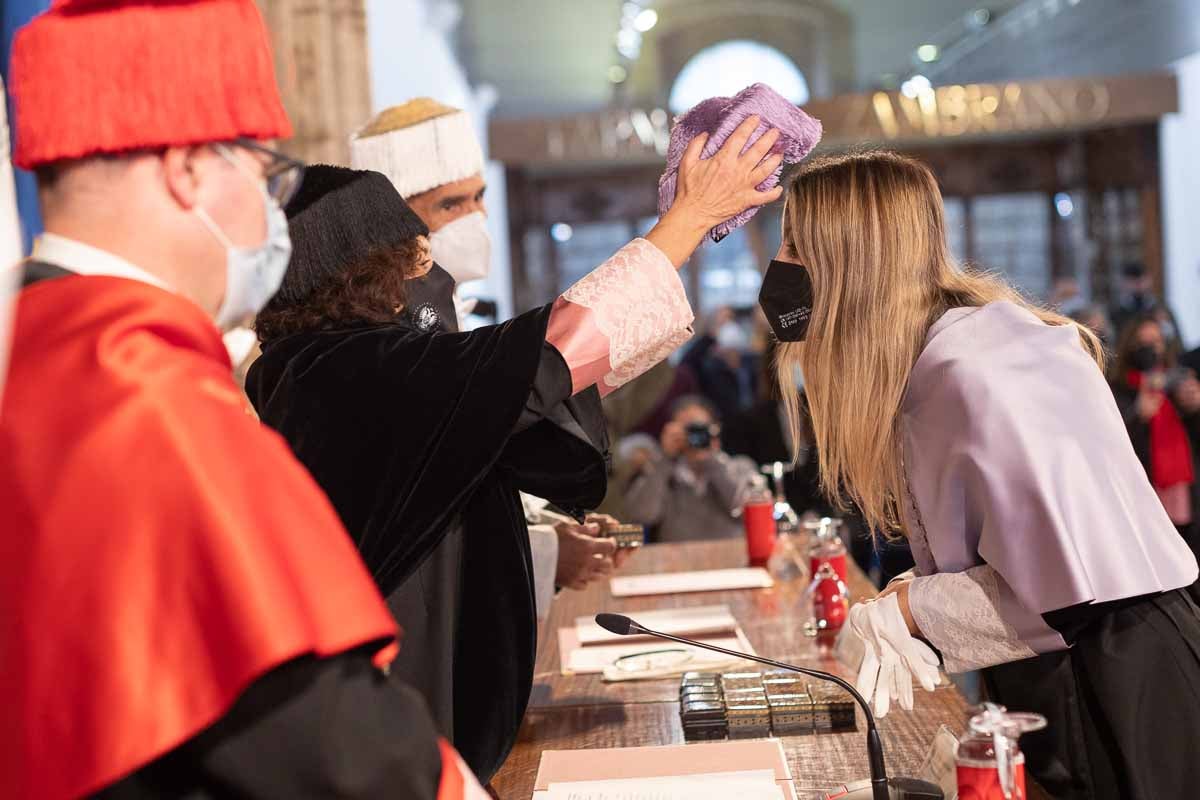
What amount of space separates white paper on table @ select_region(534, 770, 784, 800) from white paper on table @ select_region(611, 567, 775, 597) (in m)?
1.38

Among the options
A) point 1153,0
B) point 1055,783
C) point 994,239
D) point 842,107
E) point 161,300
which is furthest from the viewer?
point 994,239

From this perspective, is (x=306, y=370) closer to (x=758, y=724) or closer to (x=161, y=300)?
(x=161, y=300)

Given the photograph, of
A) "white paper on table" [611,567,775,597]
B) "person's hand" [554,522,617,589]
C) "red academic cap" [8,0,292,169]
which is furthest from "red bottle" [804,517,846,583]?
"red academic cap" [8,0,292,169]

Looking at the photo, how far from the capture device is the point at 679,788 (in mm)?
1683

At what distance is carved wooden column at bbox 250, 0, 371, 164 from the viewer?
4.18m

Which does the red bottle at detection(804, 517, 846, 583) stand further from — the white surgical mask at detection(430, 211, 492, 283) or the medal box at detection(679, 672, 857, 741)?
the white surgical mask at detection(430, 211, 492, 283)

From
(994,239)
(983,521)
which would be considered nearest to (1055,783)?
(983,521)

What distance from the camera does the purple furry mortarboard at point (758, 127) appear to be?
6.04 feet

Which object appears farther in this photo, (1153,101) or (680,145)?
(1153,101)

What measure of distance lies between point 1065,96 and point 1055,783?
37.3 feet

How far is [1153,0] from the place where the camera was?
1085 cm

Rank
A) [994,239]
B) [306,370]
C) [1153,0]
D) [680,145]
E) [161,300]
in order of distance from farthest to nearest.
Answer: [994,239]
[1153,0]
[680,145]
[306,370]
[161,300]

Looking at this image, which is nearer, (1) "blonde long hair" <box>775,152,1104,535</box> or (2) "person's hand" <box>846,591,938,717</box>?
(2) "person's hand" <box>846,591,938,717</box>

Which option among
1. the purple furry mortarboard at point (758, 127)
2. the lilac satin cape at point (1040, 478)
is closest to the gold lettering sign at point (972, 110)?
the purple furry mortarboard at point (758, 127)
